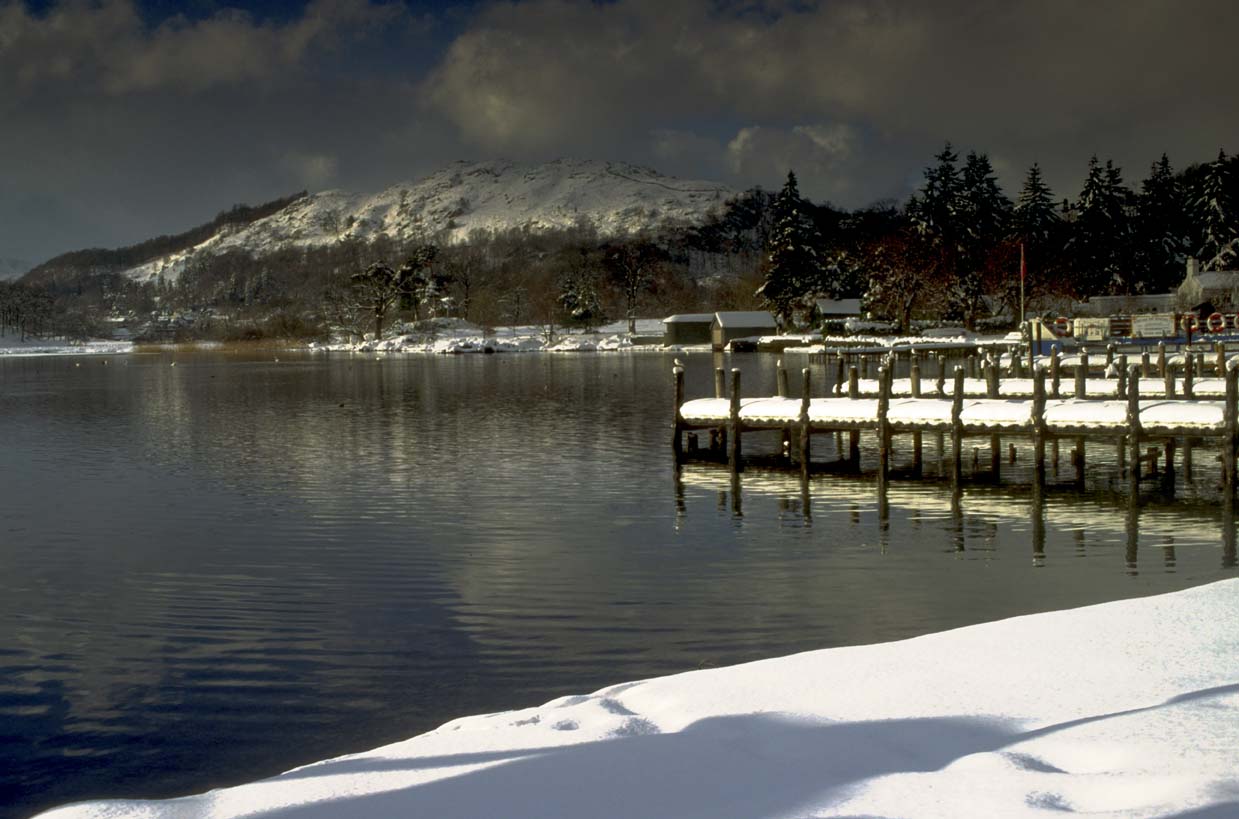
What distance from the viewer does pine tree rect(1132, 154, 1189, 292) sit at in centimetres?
9988

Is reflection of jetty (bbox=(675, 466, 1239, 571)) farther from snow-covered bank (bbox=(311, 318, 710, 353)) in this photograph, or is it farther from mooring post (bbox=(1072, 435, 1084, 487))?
snow-covered bank (bbox=(311, 318, 710, 353))

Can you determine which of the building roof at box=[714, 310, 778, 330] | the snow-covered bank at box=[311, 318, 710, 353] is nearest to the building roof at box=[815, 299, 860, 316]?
the building roof at box=[714, 310, 778, 330]

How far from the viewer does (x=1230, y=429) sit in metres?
23.2

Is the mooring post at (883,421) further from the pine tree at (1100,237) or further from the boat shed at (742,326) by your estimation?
the boat shed at (742,326)

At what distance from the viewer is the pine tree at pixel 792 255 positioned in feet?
351

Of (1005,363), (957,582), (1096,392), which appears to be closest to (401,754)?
(957,582)

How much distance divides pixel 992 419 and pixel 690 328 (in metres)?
98.0

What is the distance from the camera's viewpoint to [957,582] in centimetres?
1593

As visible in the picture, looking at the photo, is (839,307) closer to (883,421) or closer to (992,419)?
(883,421)

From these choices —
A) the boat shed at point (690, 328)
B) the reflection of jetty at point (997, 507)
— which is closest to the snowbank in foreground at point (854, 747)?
the reflection of jetty at point (997, 507)

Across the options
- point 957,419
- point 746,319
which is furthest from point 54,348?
point 957,419

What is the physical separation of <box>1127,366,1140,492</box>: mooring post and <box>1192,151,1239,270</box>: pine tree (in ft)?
231

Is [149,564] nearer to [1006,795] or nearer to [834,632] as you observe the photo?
[834,632]

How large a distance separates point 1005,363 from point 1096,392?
18.6 metres
